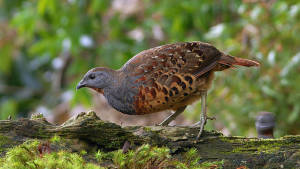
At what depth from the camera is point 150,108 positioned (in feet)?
13.5

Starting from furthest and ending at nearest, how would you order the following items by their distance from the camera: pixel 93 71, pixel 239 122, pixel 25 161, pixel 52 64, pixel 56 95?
pixel 52 64 < pixel 56 95 < pixel 239 122 < pixel 93 71 < pixel 25 161

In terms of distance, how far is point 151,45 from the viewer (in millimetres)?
9281

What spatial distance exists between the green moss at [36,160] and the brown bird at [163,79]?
1.62 meters

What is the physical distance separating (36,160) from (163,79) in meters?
1.97

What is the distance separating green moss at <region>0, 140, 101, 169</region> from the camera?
7.89ft

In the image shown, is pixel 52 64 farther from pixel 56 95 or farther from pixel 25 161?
pixel 25 161

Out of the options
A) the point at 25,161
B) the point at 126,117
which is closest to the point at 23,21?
the point at 126,117

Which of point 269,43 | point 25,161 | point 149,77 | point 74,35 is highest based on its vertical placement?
point 74,35

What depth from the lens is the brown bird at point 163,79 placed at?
4145 mm

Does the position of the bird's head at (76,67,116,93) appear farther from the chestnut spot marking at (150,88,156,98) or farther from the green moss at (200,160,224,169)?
the green moss at (200,160,224,169)

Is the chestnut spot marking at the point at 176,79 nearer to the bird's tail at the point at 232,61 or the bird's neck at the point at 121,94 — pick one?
the bird's neck at the point at 121,94

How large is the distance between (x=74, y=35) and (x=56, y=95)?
2.44 metres

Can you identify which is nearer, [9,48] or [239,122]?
[239,122]

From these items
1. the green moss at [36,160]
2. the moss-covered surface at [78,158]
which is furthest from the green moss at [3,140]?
the green moss at [36,160]
